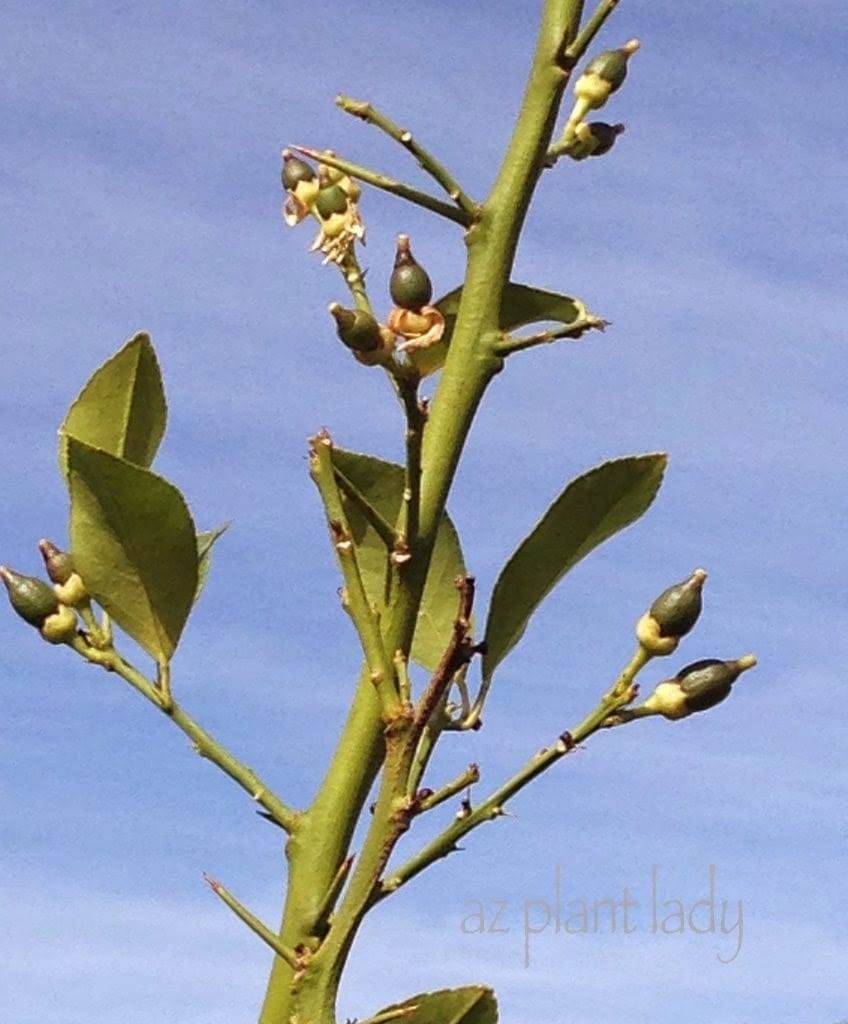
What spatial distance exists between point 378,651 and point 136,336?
21.3 inches

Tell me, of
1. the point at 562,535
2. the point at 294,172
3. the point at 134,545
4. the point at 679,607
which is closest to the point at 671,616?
the point at 679,607

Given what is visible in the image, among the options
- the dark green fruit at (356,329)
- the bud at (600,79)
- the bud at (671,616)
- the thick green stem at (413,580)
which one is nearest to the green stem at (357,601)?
the thick green stem at (413,580)

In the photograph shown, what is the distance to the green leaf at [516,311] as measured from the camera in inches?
61.9

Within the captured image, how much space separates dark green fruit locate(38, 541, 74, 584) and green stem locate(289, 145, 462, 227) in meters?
0.49

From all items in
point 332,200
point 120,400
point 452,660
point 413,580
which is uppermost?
point 332,200

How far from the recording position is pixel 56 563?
161 centimetres

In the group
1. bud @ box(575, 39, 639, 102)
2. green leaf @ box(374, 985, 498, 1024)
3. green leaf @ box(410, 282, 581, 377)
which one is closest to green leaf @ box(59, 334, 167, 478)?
green leaf @ box(410, 282, 581, 377)

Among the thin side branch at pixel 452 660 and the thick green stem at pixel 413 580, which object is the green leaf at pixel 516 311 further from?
the thin side branch at pixel 452 660

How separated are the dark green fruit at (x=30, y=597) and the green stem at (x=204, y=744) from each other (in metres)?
0.06

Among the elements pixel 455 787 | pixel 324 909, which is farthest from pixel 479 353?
pixel 324 909

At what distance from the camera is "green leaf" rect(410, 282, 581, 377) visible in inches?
61.9

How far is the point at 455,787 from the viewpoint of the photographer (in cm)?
132

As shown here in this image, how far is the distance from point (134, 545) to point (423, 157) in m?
0.48

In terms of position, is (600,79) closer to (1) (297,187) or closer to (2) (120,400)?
(1) (297,187)
